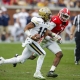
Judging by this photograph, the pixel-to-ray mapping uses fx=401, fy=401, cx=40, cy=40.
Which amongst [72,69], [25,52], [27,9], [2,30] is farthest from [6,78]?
[27,9]

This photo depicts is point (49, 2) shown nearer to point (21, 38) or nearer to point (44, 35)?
point (21, 38)

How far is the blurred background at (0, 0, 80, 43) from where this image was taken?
2147 centimetres

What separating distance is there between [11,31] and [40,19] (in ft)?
47.2

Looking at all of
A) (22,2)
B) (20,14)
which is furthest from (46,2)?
(20,14)

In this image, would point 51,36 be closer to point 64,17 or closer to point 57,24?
point 57,24

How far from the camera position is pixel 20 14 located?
71.5 feet

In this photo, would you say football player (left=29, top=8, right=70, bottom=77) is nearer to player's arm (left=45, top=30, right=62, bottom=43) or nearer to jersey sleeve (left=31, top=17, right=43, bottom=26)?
player's arm (left=45, top=30, right=62, bottom=43)

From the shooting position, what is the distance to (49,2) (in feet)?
79.8

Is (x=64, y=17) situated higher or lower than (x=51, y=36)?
higher

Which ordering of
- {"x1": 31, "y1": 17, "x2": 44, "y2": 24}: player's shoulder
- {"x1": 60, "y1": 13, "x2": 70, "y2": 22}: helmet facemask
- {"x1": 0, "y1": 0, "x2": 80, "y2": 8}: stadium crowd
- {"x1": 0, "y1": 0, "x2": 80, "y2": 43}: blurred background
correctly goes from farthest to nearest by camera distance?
{"x1": 0, "y1": 0, "x2": 80, "y2": 8}: stadium crowd, {"x1": 0, "y1": 0, "x2": 80, "y2": 43}: blurred background, {"x1": 60, "y1": 13, "x2": 70, "y2": 22}: helmet facemask, {"x1": 31, "y1": 17, "x2": 44, "y2": 24}: player's shoulder

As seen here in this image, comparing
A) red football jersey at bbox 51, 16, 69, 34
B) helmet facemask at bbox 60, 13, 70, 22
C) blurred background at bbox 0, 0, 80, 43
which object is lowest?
red football jersey at bbox 51, 16, 69, 34

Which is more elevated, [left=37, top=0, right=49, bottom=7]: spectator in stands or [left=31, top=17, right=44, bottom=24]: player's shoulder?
[left=37, top=0, right=49, bottom=7]: spectator in stands

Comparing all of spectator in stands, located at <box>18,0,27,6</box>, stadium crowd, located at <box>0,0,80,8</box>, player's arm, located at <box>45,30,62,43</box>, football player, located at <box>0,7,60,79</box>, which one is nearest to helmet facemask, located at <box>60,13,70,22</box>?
player's arm, located at <box>45,30,62,43</box>

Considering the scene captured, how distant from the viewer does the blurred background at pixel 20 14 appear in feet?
70.4
